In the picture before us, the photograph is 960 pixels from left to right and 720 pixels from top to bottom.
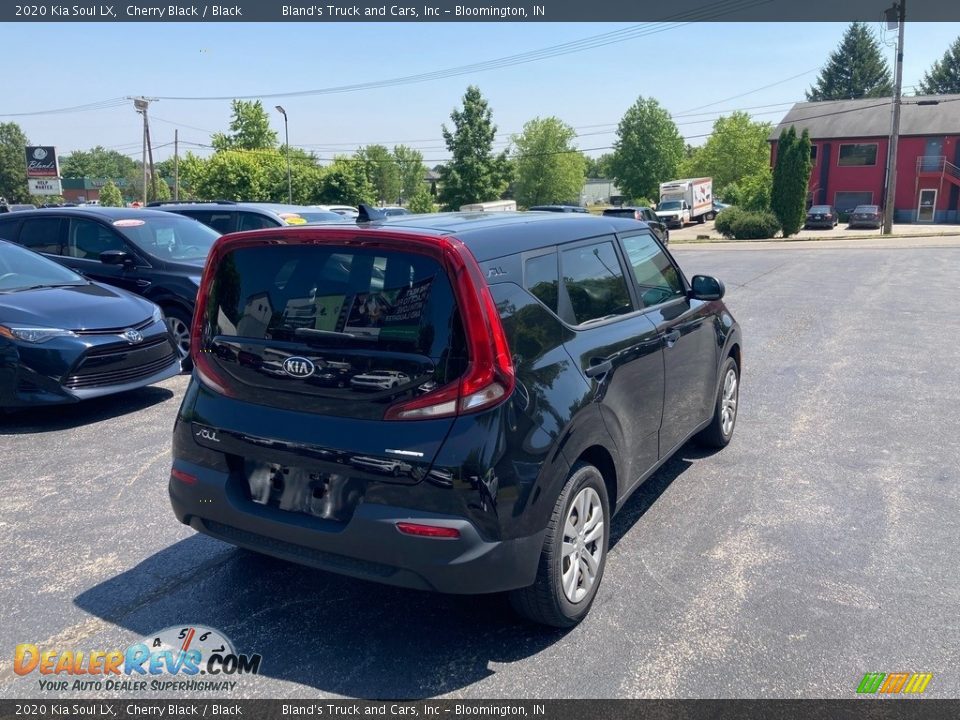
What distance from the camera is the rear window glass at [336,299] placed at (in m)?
3.07

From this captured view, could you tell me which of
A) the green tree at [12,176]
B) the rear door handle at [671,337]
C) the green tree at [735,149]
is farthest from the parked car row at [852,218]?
the green tree at [12,176]

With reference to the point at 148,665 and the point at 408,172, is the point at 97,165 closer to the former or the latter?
the point at 408,172

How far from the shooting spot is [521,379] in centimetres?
310

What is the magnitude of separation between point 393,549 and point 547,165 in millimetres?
93907

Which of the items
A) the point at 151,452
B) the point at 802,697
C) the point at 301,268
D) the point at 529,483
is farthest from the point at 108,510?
the point at 802,697

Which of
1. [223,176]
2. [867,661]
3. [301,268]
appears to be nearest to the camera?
[867,661]

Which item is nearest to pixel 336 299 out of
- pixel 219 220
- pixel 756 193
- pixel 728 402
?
pixel 728 402

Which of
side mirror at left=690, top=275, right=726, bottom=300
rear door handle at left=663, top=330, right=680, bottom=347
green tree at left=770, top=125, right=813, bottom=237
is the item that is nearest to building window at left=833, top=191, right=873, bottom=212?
green tree at left=770, top=125, right=813, bottom=237

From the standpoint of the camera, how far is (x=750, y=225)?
39.8 metres

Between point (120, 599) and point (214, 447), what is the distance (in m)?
0.97

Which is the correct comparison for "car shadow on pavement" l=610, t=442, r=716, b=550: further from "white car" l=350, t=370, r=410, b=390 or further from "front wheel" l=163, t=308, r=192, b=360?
"front wheel" l=163, t=308, r=192, b=360

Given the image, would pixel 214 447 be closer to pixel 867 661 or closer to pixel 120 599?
pixel 120 599

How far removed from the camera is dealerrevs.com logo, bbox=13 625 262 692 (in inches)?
121

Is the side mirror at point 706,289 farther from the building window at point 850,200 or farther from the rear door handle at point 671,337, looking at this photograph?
the building window at point 850,200
